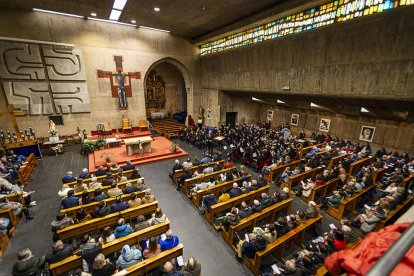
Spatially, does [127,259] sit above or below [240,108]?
below

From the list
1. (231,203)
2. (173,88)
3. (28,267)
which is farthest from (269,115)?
(28,267)

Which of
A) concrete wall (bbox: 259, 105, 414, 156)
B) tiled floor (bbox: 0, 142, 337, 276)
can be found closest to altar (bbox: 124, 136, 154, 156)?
tiled floor (bbox: 0, 142, 337, 276)

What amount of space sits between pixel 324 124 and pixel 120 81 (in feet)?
47.9

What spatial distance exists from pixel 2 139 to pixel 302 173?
47.9 feet

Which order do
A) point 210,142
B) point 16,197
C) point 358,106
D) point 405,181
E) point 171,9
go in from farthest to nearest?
1. point 210,142
2. point 171,9
3. point 358,106
4. point 405,181
5. point 16,197

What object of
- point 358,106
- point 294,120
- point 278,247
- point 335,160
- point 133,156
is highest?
point 358,106

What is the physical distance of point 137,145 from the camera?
35.7ft

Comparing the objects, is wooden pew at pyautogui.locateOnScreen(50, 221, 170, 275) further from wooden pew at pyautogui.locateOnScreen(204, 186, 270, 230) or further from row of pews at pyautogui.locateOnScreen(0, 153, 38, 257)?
row of pews at pyautogui.locateOnScreen(0, 153, 38, 257)

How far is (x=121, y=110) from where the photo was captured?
15.1m

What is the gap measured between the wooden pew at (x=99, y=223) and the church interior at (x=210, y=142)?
4 cm

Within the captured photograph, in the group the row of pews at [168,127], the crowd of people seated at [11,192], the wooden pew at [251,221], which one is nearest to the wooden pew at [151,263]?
the wooden pew at [251,221]

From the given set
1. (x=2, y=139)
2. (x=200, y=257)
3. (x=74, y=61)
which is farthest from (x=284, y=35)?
(x=2, y=139)

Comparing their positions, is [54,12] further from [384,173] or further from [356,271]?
[384,173]

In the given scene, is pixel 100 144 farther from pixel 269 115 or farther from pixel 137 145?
pixel 269 115
